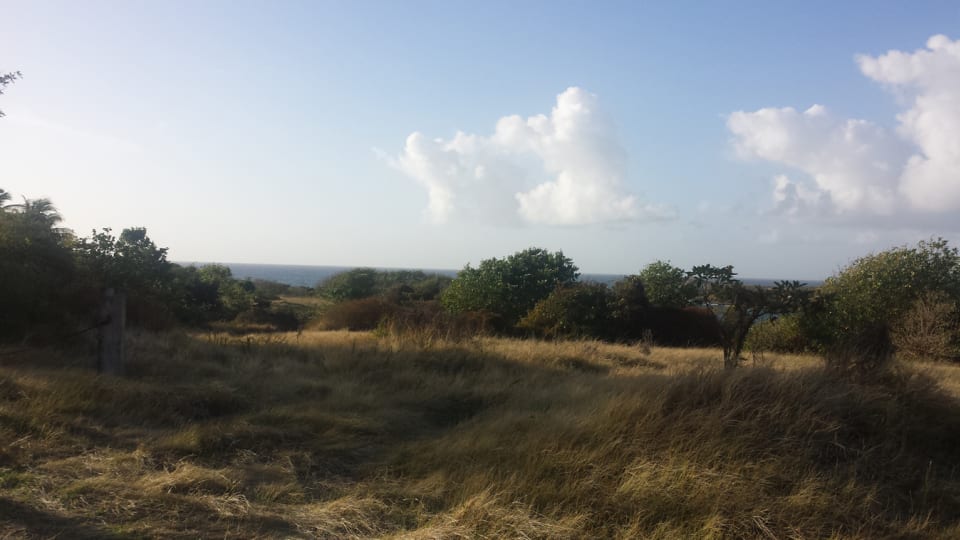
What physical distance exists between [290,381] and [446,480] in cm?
411

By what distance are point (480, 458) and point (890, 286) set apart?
19.0 m

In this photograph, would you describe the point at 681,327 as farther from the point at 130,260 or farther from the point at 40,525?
the point at 40,525

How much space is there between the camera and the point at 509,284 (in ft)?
88.0

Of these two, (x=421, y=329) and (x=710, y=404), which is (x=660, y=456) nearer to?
(x=710, y=404)

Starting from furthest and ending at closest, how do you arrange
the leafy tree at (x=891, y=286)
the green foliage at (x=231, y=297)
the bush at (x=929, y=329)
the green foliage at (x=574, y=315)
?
the green foliage at (x=231, y=297), the green foliage at (x=574, y=315), the leafy tree at (x=891, y=286), the bush at (x=929, y=329)

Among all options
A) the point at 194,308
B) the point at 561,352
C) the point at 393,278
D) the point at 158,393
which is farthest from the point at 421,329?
the point at 393,278

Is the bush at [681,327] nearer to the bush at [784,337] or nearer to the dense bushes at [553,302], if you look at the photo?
the dense bushes at [553,302]

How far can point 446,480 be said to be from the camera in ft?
16.0

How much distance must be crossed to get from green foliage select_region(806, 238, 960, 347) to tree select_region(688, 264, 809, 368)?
10162 millimetres

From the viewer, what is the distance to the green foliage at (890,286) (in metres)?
19.0

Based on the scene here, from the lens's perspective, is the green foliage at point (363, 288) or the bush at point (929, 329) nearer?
the bush at point (929, 329)

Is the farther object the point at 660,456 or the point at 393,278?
the point at 393,278

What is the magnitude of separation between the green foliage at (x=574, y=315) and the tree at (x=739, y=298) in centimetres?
1137

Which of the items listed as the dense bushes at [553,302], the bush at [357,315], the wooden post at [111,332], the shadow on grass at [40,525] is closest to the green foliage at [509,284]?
the dense bushes at [553,302]
